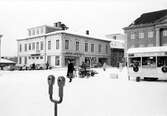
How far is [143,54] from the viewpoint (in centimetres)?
1734

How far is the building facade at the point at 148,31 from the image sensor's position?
3843 centimetres

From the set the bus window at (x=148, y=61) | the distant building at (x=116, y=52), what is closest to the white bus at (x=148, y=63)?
the bus window at (x=148, y=61)

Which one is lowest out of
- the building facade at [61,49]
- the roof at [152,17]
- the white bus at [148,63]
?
the white bus at [148,63]

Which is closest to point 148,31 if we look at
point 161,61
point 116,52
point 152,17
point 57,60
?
point 152,17

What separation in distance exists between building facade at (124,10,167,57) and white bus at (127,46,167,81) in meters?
22.2

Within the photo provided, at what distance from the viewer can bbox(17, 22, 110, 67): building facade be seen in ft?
133

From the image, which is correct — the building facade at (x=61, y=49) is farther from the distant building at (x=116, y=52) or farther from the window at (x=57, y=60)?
the distant building at (x=116, y=52)

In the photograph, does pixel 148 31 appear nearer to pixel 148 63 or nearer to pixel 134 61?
pixel 134 61

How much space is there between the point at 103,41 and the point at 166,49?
32248mm

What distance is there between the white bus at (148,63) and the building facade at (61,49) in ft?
74.6

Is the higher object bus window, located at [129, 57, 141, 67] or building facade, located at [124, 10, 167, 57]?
building facade, located at [124, 10, 167, 57]

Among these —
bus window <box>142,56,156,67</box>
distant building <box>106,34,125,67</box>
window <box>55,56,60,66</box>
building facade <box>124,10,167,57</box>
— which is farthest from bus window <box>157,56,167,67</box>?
distant building <box>106,34,125,67</box>

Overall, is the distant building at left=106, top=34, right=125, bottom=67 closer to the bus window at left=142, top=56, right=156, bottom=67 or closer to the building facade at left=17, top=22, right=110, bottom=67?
the building facade at left=17, top=22, right=110, bottom=67

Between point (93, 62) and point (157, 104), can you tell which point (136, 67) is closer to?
point (157, 104)
